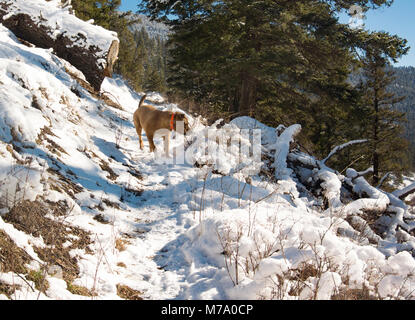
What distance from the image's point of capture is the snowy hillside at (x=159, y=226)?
2.07m

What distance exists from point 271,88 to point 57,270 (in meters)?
10.8

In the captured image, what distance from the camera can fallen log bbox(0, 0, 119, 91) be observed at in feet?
26.8

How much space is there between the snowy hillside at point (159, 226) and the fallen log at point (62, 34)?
279 cm

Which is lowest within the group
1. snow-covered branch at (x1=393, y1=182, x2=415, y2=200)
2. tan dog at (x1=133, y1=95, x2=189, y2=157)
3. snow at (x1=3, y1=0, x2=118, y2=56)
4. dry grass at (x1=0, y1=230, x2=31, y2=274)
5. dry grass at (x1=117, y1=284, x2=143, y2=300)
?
dry grass at (x1=117, y1=284, x2=143, y2=300)

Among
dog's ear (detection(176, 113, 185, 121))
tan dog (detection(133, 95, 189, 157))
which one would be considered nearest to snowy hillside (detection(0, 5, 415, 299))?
tan dog (detection(133, 95, 189, 157))

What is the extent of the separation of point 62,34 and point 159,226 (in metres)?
7.74

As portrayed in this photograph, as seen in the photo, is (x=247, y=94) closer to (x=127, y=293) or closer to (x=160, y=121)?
(x=160, y=121)

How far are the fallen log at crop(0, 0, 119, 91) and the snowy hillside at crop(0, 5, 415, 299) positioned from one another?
9.17 ft

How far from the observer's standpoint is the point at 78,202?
311 cm

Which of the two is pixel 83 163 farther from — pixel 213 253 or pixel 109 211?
pixel 213 253

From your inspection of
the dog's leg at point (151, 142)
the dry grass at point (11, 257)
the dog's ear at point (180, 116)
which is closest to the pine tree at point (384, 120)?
the dog's ear at point (180, 116)

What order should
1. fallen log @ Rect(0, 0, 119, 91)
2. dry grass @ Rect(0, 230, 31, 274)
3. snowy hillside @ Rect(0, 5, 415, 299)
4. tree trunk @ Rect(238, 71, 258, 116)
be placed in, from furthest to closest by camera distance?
tree trunk @ Rect(238, 71, 258, 116)
fallen log @ Rect(0, 0, 119, 91)
snowy hillside @ Rect(0, 5, 415, 299)
dry grass @ Rect(0, 230, 31, 274)

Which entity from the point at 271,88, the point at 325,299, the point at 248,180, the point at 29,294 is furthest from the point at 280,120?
the point at 29,294

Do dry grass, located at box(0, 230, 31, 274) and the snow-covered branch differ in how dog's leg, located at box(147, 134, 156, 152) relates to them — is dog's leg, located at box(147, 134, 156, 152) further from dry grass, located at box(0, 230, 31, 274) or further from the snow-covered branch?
the snow-covered branch
